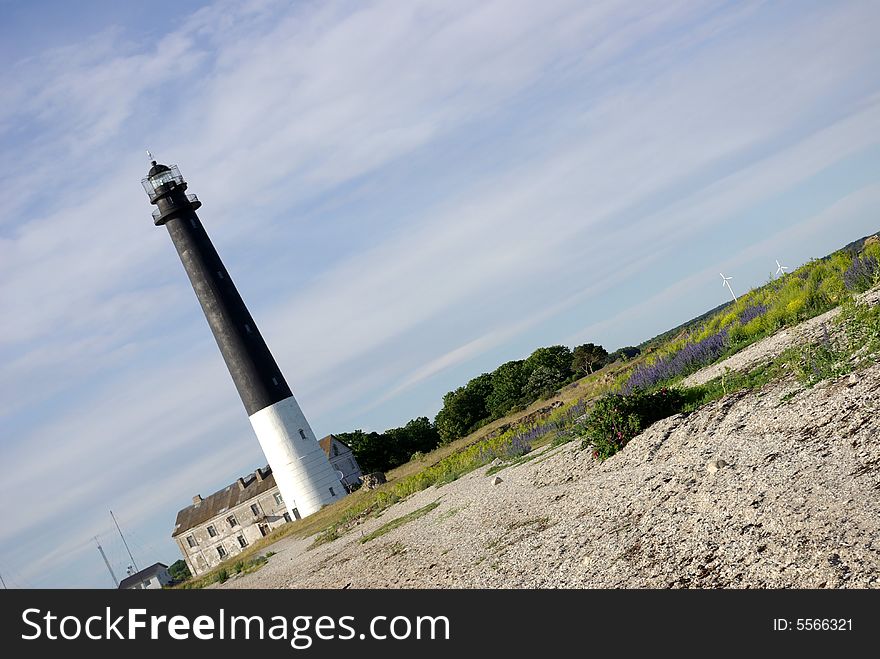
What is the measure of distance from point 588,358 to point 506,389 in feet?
22.6

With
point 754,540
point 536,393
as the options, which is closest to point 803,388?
point 754,540

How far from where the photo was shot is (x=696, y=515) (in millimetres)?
8461

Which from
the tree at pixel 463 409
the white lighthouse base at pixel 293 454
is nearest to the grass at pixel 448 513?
the white lighthouse base at pixel 293 454

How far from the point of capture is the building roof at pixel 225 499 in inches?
2191

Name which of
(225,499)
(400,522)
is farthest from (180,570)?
(400,522)

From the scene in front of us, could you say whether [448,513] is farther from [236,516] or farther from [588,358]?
[236,516]

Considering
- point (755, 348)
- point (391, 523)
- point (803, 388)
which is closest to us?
point (803, 388)

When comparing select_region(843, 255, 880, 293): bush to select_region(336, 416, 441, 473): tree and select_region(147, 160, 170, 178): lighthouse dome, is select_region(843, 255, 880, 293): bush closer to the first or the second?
select_region(147, 160, 170, 178): lighthouse dome

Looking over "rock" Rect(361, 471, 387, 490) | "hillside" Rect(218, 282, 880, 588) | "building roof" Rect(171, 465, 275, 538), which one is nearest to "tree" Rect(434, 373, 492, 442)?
"building roof" Rect(171, 465, 275, 538)

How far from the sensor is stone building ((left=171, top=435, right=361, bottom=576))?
5372 centimetres

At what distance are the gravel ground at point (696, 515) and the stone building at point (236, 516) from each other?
39300mm
